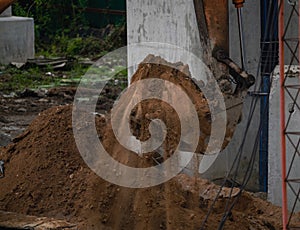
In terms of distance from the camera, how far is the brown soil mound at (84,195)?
699 cm

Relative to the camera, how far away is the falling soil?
699 cm

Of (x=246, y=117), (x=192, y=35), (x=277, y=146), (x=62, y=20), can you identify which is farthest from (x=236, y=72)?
(x=62, y=20)

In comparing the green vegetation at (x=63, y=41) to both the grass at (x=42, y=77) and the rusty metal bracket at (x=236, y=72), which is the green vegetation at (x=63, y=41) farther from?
the rusty metal bracket at (x=236, y=72)

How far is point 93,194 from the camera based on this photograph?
7117 millimetres

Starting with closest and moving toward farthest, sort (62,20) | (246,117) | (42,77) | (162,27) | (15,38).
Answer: (246,117), (162,27), (42,77), (15,38), (62,20)

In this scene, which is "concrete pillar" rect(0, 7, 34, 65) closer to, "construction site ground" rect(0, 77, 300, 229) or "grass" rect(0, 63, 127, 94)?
"grass" rect(0, 63, 127, 94)

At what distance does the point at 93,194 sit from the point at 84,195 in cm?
9

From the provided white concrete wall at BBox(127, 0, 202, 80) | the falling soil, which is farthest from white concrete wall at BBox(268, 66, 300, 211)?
white concrete wall at BBox(127, 0, 202, 80)

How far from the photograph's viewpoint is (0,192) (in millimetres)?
7602

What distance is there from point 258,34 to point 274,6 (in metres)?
0.71

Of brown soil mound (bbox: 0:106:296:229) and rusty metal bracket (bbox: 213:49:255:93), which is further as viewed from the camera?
brown soil mound (bbox: 0:106:296:229)

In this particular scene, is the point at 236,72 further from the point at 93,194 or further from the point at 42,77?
the point at 42,77

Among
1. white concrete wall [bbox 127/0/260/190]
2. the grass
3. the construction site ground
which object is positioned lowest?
the grass

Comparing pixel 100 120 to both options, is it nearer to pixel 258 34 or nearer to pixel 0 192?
pixel 0 192
